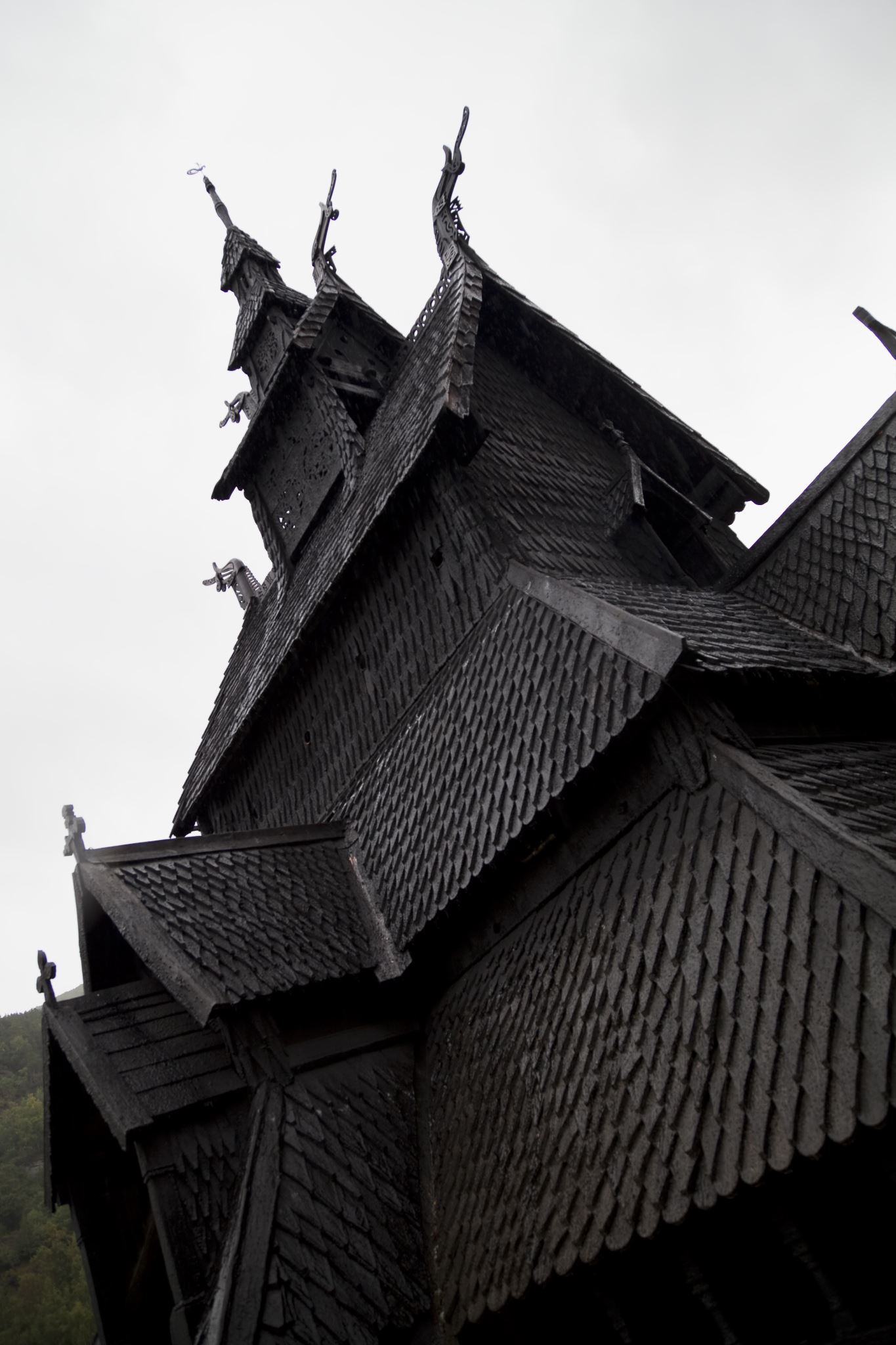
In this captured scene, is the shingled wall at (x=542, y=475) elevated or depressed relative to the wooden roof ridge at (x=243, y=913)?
elevated

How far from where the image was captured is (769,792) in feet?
13.2

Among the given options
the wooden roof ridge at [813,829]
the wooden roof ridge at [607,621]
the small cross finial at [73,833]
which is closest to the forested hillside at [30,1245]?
the small cross finial at [73,833]

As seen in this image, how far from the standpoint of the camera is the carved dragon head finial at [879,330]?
658cm

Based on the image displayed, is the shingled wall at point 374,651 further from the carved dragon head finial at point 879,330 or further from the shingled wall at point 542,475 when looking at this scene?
the carved dragon head finial at point 879,330

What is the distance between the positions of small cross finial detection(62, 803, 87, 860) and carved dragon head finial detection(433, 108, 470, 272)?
684 centimetres

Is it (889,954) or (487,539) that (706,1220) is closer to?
(889,954)

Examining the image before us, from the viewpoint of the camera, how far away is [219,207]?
1475cm

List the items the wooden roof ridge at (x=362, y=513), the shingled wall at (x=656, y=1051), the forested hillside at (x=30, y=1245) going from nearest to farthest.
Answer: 1. the shingled wall at (x=656, y=1051)
2. the wooden roof ridge at (x=362, y=513)
3. the forested hillside at (x=30, y=1245)

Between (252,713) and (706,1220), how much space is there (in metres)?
6.79

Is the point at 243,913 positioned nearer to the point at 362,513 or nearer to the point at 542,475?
the point at 362,513

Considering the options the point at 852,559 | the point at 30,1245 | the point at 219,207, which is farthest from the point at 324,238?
the point at 30,1245

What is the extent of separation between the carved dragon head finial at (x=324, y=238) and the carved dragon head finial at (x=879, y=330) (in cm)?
720

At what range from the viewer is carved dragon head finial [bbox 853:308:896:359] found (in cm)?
658

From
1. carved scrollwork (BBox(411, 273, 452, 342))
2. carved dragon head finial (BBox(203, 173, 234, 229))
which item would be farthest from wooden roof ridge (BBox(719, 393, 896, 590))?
carved dragon head finial (BBox(203, 173, 234, 229))
